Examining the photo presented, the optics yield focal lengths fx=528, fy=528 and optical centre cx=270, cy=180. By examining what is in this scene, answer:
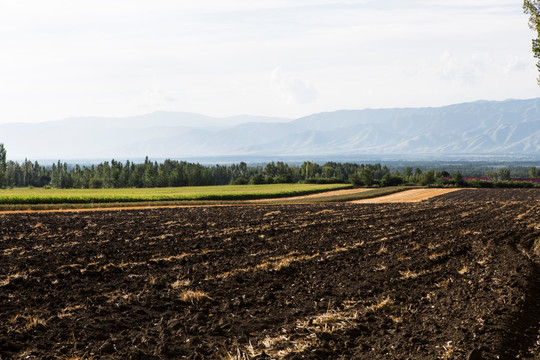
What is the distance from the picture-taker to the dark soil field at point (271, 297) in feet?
34.5

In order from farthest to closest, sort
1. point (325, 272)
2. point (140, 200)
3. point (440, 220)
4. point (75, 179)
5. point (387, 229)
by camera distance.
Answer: point (75, 179)
point (140, 200)
point (440, 220)
point (387, 229)
point (325, 272)

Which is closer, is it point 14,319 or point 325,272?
point 14,319

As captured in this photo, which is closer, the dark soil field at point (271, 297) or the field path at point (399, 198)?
the dark soil field at point (271, 297)

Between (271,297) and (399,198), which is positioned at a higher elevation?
(271,297)

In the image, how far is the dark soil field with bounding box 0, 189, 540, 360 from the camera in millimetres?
10508

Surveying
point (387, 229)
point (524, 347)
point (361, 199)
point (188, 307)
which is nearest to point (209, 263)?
point (188, 307)

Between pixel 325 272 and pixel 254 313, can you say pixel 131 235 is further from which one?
pixel 254 313

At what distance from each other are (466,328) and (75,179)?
186 m

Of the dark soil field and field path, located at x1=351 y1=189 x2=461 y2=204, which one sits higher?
the dark soil field

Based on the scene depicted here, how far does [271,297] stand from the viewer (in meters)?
14.6

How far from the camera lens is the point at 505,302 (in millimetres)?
13008

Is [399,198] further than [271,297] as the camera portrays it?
Yes

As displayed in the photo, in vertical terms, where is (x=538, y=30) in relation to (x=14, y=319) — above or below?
above

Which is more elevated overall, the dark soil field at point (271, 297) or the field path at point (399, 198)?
the dark soil field at point (271, 297)
